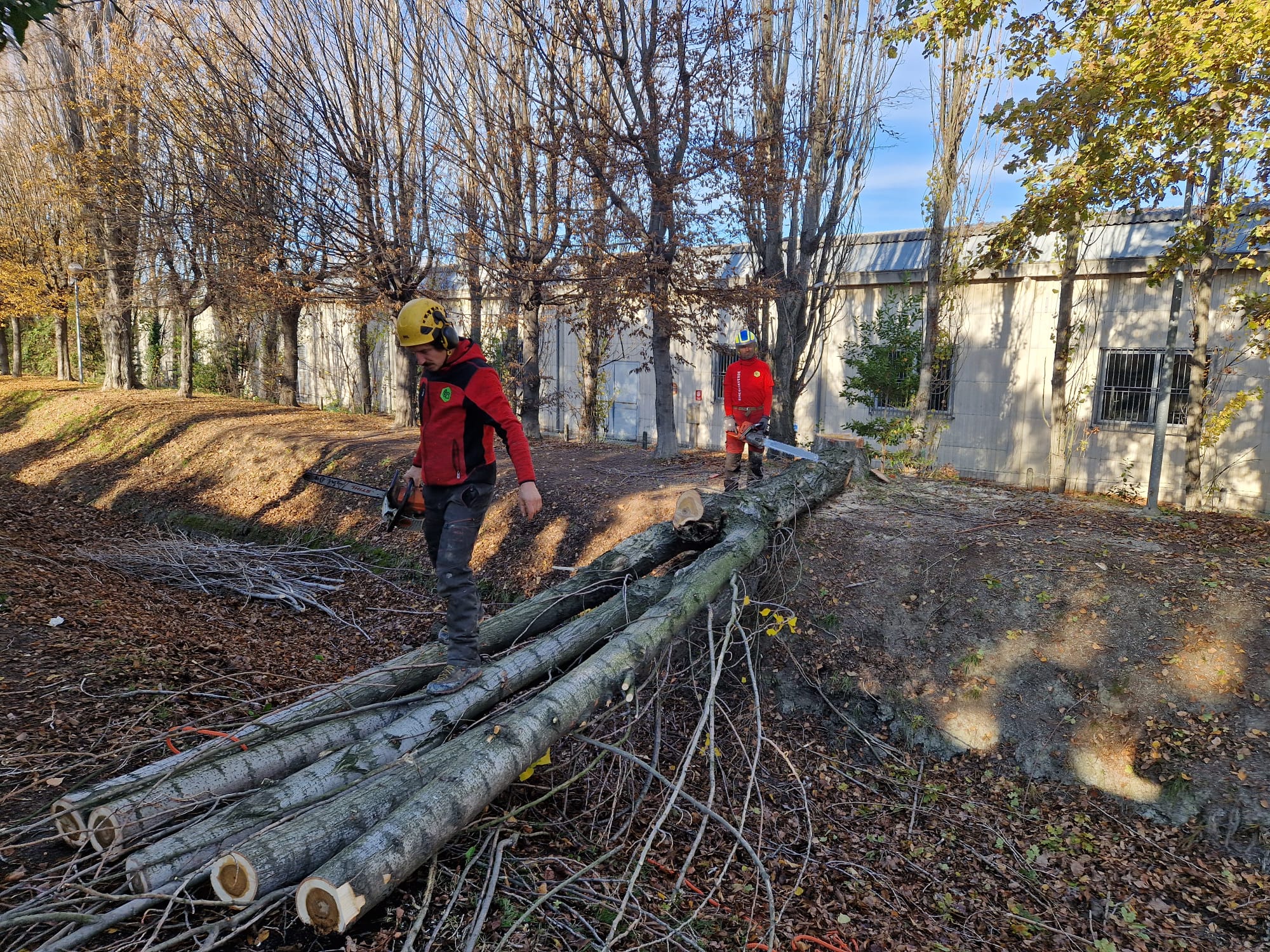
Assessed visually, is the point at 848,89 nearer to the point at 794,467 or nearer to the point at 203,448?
the point at 794,467

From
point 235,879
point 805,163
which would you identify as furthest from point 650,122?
point 235,879

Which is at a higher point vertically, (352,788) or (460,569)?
(460,569)

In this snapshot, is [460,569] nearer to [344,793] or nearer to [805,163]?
[344,793]

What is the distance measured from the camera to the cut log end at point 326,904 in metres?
2.26

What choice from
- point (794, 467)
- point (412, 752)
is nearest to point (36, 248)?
point (794, 467)

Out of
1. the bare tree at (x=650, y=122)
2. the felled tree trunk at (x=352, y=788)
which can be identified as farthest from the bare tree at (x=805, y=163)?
the felled tree trunk at (x=352, y=788)

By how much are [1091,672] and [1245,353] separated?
8.88m

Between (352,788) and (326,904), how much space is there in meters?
0.65

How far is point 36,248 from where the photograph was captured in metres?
21.1

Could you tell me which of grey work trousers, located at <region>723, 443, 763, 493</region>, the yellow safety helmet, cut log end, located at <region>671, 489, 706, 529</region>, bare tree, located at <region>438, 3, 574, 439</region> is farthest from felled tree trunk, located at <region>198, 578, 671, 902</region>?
bare tree, located at <region>438, 3, 574, 439</region>

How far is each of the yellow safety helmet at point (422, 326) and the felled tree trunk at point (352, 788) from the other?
69.8 inches

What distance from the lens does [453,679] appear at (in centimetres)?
374

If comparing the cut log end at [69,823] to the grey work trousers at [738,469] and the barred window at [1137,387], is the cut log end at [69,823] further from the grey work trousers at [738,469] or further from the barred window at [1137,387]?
the barred window at [1137,387]

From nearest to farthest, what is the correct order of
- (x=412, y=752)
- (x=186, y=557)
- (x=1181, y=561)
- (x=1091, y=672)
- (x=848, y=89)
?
1. (x=412, y=752)
2. (x=1091, y=672)
3. (x=1181, y=561)
4. (x=186, y=557)
5. (x=848, y=89)
